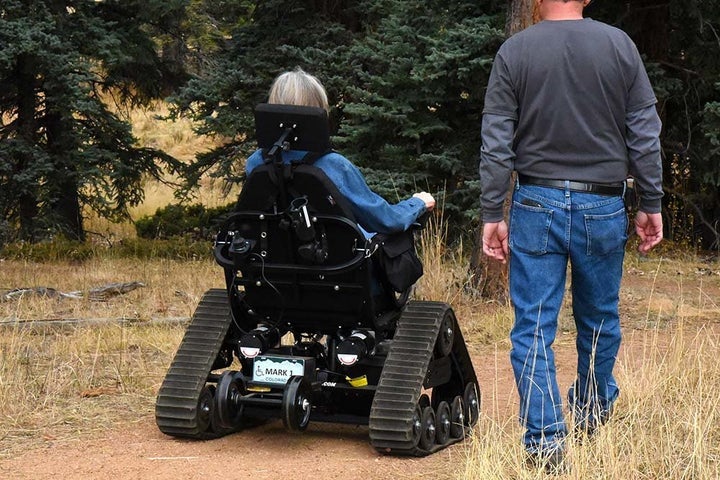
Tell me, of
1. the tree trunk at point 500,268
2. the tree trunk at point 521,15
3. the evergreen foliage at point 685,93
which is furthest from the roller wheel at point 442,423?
the evergreen foliage at point 685,93

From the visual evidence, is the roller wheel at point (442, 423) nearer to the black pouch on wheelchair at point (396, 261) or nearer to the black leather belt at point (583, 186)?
the black pouch on wheelchair at point (396, 261)

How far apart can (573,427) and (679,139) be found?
39.2ft

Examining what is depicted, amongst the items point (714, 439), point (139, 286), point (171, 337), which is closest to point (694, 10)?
point (139, 286)

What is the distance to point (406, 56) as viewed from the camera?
14805 millimetres

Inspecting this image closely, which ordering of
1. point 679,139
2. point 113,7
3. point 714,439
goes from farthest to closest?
point 113,7 → point 679,139 → point 714,439

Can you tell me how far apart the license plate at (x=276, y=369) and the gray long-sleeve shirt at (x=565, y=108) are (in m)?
1.35

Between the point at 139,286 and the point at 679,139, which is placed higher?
the point at 679,139

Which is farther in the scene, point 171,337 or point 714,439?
point 171,337

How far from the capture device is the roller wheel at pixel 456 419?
19.7ft

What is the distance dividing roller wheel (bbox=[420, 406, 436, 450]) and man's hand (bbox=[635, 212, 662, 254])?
1.34 m

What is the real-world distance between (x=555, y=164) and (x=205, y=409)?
7.27 ft

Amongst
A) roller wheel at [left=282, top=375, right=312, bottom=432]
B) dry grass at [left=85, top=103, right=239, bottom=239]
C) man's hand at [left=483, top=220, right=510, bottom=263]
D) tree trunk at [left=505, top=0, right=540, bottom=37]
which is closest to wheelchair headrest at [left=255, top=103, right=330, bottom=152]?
man's hand at [left=483, top=220, right=510, bottom=263]

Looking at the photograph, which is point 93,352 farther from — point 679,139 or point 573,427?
point 679,139

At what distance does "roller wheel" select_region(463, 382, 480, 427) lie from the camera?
6.21 metres
